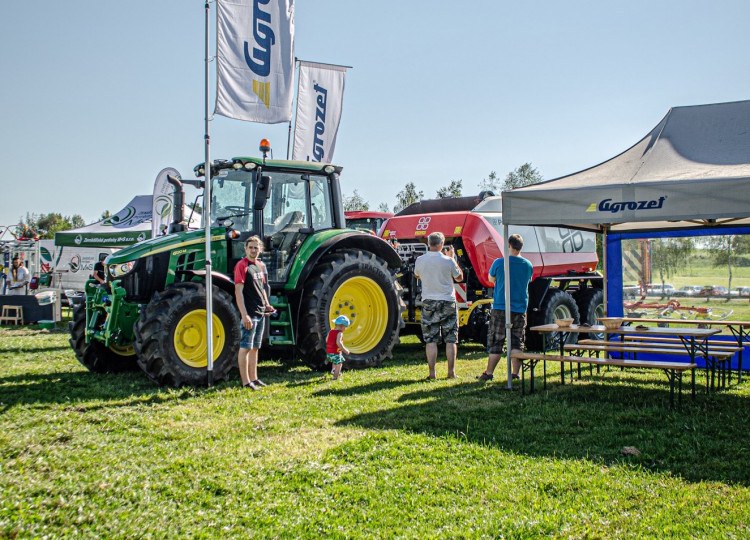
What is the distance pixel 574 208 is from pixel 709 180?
122 centimetres

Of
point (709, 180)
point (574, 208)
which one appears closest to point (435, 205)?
point (574, 208)

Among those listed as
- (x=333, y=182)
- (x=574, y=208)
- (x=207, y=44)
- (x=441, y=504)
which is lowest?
(x=441, y=504)

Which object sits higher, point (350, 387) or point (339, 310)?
point (339, 310)

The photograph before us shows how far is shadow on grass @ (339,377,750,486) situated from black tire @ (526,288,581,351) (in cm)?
313

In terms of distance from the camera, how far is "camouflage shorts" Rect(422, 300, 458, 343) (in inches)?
296

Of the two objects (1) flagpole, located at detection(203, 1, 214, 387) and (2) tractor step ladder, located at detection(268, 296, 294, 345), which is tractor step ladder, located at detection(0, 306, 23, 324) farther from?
(1) flagpole, located at detection(203, 1, 214, 387)

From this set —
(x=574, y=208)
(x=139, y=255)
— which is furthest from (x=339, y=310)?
A: (x=574, y=208)

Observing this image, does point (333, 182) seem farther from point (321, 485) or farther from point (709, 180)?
point (321, 485)

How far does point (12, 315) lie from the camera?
15703 millimetres

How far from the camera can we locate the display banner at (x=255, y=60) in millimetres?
7234

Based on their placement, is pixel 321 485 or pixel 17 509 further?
pixel 321 485

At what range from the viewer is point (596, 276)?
470 inches

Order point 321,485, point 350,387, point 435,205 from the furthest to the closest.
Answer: point 435,205 → point 350,387 → point 321,485

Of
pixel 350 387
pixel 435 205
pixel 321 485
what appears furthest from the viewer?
pixel 435 205
